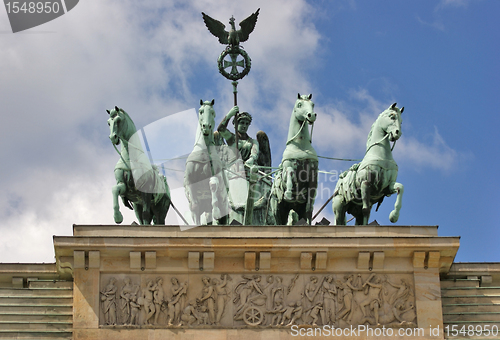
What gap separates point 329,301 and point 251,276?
59.2 inches

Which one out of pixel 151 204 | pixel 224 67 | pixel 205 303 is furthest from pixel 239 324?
pixel 224 67

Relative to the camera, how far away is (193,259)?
24.6 m

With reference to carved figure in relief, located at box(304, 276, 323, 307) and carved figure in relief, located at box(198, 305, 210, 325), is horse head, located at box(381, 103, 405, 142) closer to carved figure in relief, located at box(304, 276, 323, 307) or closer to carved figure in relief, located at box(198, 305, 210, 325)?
carved figure in relief, located at box(304, 276, 323, 307)

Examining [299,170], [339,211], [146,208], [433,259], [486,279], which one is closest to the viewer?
[433,259]

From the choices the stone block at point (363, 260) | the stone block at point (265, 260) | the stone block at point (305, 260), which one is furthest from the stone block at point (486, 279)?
the stone block at point (265, 260)

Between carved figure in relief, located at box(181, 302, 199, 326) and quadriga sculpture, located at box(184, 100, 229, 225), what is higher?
quadriga sculpture, located at box(184, 100, 229, 225)

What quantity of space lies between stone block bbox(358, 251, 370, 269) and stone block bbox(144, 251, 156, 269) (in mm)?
3779

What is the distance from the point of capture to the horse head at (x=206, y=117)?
85.1 ft

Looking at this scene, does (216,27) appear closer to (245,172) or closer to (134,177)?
(245,172)

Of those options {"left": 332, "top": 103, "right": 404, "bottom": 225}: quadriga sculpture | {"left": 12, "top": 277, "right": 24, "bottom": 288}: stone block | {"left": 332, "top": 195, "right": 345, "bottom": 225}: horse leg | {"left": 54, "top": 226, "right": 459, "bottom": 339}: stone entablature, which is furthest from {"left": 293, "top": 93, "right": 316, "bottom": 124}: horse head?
{"left": 12, "top": 277, "right": 24, "bottom": 288}: stone block

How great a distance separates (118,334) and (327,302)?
385 cm

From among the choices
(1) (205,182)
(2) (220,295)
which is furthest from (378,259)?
(1) (205,182)

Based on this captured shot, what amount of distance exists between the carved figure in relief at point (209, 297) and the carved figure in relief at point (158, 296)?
705mm

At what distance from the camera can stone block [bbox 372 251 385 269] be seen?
24.7m
